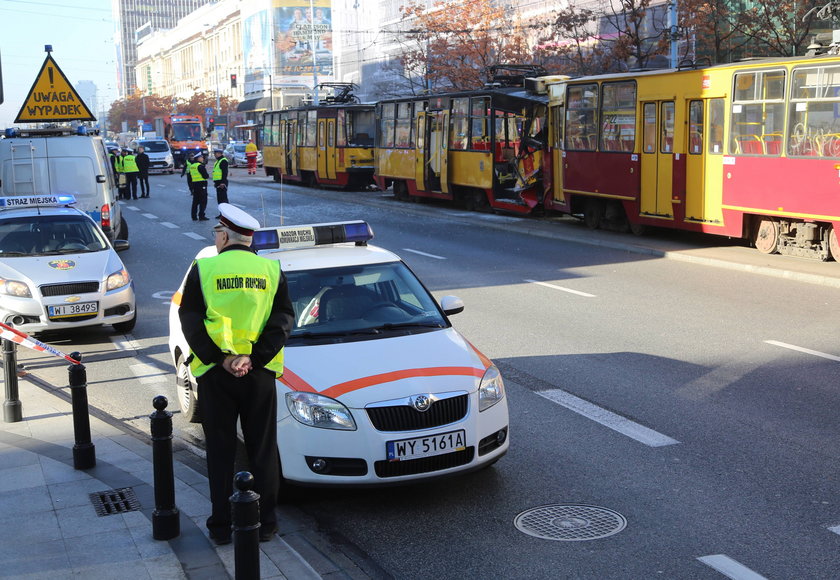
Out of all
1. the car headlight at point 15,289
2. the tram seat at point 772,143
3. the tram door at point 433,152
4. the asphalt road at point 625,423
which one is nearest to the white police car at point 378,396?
the asphalt road at point 625,423

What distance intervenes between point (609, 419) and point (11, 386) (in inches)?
190

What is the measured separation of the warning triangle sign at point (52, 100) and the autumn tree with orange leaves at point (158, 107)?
108761 mm

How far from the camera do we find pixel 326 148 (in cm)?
4147

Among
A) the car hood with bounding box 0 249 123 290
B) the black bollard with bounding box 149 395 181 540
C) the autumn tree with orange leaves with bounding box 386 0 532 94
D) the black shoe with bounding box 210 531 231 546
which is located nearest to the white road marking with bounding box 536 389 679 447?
the black shoe with bounding box 210 531 231 546

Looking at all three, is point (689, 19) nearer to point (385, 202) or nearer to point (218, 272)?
point (385, 202)

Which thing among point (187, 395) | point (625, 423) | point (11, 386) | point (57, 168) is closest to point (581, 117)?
point (57, 168)

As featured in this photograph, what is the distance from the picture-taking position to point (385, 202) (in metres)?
34.0

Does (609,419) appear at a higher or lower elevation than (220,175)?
lower

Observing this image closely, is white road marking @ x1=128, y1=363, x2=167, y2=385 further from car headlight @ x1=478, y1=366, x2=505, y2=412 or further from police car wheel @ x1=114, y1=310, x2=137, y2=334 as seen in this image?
car headlight @ x1=478, y1=366, x2=505, y2=412

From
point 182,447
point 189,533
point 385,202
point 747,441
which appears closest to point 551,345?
point 747,441

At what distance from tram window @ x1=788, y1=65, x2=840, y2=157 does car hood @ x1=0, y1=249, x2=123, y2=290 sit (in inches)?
436

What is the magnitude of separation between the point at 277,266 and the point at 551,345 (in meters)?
6.20

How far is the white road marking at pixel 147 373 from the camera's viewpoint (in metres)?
10.4

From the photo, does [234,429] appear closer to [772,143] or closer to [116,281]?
[116,281]
